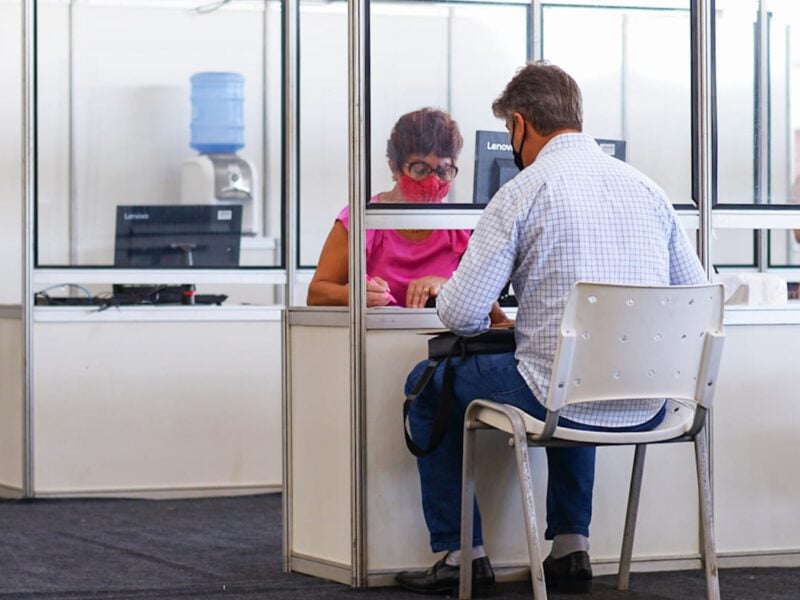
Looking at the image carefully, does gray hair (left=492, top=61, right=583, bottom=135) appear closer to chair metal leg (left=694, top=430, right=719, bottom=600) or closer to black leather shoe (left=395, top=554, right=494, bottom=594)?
chair metal leg (left=694, top=430, right=719, bottom=600)

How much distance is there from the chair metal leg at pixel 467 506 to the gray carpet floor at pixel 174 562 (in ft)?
0.45

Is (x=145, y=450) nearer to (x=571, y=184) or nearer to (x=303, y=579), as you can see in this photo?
(x=303, y=579)

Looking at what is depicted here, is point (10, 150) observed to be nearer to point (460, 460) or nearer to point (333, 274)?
point (333, 274)

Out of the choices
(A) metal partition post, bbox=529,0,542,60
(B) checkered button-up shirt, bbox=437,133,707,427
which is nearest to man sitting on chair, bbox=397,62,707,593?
(B) checkered button-up shirt, bbox=437,133,707,427

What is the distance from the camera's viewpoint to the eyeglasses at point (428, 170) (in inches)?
132

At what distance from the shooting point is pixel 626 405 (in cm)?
273

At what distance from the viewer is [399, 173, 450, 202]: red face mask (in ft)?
10.9

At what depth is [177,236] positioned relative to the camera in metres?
5.14

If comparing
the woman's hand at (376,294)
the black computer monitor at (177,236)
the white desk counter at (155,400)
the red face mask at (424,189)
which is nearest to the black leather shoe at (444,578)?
the woman's hand at (376,294)

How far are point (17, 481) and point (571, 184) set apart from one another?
2.81m

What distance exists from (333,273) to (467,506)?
2.46ft

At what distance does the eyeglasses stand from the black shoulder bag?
0.56 meters

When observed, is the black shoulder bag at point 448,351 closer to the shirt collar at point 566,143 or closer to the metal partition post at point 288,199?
the shirt collar at point 566,143

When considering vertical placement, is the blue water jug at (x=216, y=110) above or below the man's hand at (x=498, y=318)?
above
